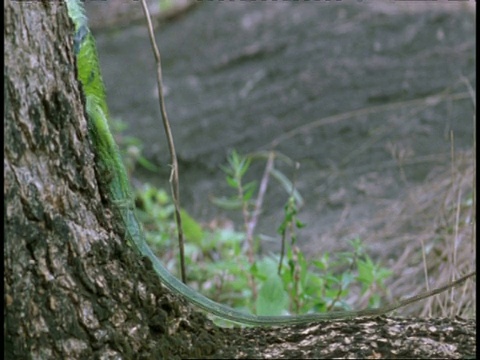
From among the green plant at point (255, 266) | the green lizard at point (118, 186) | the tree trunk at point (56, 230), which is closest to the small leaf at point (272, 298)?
the green plant at point (255, 266)

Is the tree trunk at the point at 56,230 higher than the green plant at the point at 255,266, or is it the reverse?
the green plant at the point at 255,266

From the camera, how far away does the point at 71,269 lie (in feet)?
4.23

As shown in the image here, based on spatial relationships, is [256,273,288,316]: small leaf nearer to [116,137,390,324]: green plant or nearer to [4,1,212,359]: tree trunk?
[116,137,390,324]: green plant

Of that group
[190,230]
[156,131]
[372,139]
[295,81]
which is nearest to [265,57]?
[295,81]

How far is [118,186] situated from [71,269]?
0.23m

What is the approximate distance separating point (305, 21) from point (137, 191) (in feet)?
7.40

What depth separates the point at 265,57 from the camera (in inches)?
213

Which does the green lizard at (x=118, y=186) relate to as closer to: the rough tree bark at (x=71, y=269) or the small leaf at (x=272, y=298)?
the rough tree bark at (x=71, y=269)

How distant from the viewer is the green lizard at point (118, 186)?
1429 mm

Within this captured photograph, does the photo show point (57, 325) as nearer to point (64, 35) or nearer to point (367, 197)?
point (64, 35)

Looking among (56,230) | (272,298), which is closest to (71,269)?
(56,230)

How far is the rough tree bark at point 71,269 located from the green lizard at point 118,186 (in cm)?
4

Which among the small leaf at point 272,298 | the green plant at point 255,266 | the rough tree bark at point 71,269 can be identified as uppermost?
the green plant at point 255,266

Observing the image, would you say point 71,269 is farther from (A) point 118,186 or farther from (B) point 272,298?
(B) point 272,298
